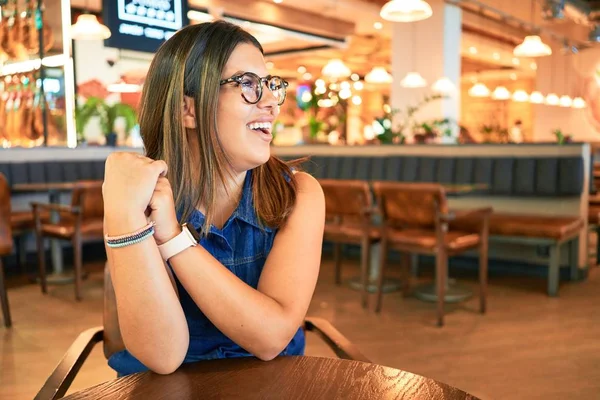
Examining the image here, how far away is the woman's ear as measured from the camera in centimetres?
104

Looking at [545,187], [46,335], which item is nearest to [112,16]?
[46,335]

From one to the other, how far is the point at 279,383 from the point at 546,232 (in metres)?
3.93

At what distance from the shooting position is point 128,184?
0.89m

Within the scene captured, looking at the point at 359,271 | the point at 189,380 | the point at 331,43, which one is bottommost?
the point at 359,271

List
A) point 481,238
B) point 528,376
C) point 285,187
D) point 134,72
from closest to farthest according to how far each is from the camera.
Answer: point 285,187, point 528,376, point 481,238, point 134,72

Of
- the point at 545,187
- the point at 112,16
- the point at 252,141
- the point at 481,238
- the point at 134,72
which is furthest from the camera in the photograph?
the point at 134,72

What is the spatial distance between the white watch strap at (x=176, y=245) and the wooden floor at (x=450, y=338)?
203 centimetres

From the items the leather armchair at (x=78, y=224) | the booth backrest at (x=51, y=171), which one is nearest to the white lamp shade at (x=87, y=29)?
the booth backrest at (x=51, y=171)

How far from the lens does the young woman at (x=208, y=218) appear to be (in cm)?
88

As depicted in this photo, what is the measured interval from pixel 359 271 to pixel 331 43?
7.28 meters

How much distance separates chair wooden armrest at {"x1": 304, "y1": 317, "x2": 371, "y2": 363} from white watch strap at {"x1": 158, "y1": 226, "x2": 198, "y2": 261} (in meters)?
0.42

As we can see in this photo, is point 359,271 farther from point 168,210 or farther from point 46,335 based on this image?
point 168,210

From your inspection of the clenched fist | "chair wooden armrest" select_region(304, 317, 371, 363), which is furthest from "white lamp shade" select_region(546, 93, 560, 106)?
the clenched fist

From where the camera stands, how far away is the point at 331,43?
11484mm
